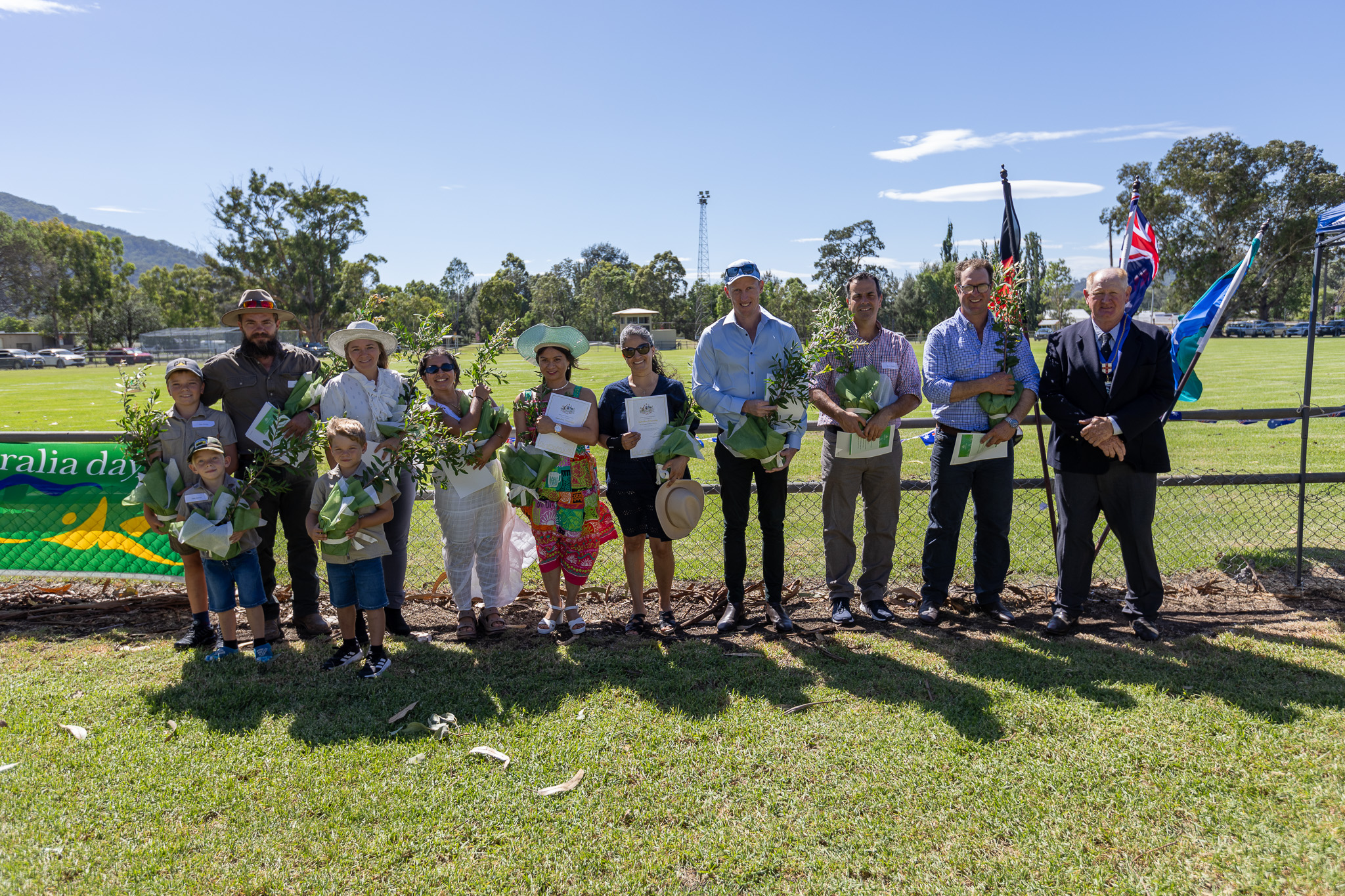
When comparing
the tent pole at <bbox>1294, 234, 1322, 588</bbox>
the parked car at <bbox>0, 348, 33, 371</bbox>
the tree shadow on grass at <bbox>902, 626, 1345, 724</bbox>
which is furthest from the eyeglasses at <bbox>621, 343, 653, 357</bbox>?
the parked car at <bbox>0, 348, 33, 371</bbox>

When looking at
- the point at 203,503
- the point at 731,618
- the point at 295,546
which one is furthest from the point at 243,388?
the point at 731,618

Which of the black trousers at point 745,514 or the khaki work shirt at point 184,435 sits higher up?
the khaki work shirt at point 184,435

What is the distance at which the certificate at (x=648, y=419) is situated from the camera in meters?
4.95

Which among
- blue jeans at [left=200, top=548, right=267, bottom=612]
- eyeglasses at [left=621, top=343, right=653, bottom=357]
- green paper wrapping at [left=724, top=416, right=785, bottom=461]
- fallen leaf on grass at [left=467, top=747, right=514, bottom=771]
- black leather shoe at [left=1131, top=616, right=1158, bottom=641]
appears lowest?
fallen leaf on grass at [left=467, top=747, right=514, bottom=771]

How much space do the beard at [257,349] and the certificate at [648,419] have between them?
248 cm

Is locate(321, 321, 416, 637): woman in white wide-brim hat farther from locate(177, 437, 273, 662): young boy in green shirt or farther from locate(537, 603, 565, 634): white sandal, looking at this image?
locate(537, 603, 565, 634): white sandal

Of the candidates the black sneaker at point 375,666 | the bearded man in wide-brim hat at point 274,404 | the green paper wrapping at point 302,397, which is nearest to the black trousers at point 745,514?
the black sneaker at point 375,666

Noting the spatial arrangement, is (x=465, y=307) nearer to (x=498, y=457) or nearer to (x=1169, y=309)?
(x=1169, y=309)

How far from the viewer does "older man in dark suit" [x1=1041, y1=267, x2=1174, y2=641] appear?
4691 millimetres

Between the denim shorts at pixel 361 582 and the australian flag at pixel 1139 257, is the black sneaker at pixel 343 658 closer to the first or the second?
the denim shorts at pixel 361 582

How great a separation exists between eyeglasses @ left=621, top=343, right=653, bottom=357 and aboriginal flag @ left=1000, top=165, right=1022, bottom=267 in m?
2.72

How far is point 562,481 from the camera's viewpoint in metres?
5.04

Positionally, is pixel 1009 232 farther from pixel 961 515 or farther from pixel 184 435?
pixel 184 435

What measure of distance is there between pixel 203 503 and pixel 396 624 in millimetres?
1427
